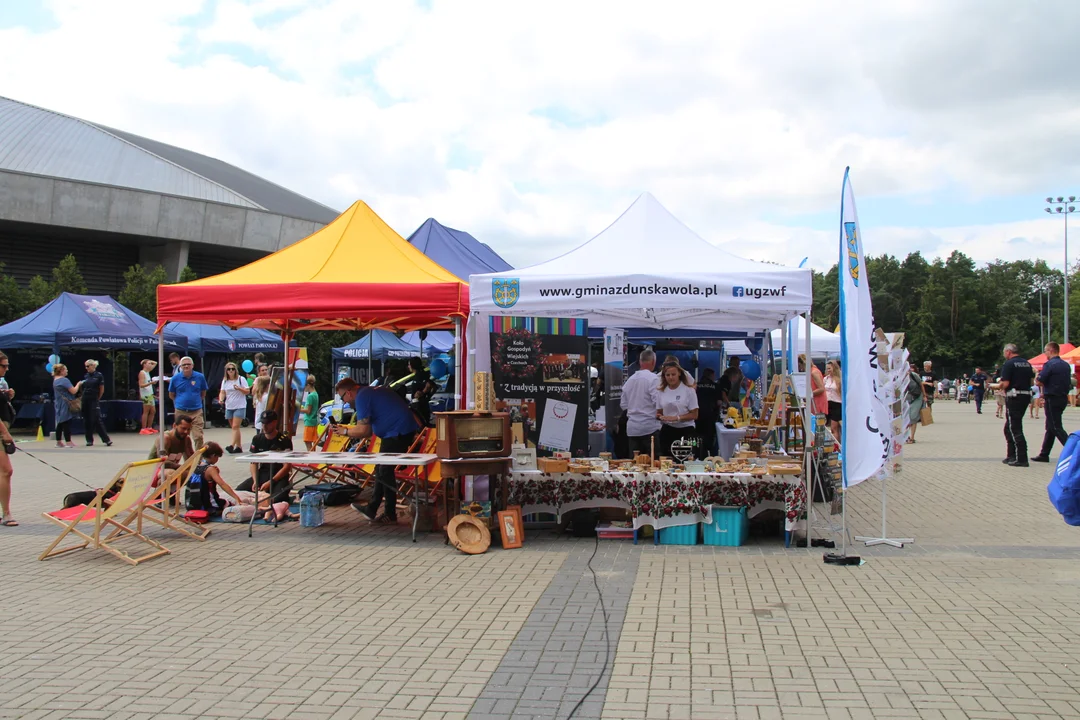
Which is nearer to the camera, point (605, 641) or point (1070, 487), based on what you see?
point (1070, 487)

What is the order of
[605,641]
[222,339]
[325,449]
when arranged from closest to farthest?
[605,641]
[325,449]
[222,339]

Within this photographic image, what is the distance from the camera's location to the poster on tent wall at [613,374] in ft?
40.7

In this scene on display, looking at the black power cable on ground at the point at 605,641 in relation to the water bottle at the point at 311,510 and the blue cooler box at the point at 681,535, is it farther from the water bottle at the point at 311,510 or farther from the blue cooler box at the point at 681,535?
the water bottle at the point at 311,510

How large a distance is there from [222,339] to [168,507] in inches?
652

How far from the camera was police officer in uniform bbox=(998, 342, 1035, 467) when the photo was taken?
13.0 metres

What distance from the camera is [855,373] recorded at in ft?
22.8

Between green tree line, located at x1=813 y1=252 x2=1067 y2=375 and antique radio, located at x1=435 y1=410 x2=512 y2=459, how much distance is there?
63.6 metres

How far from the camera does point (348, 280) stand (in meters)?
8.52

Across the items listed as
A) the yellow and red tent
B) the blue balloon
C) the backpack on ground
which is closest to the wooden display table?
the yellow and red tent

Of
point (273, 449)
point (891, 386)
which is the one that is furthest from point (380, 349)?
point (891, 386)

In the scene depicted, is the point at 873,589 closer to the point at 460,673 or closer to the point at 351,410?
the point at 460,673

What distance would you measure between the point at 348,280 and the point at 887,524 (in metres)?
5.87

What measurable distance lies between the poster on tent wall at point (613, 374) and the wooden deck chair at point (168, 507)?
215 inches

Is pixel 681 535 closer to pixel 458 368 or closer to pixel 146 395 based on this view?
pixel 458 368
